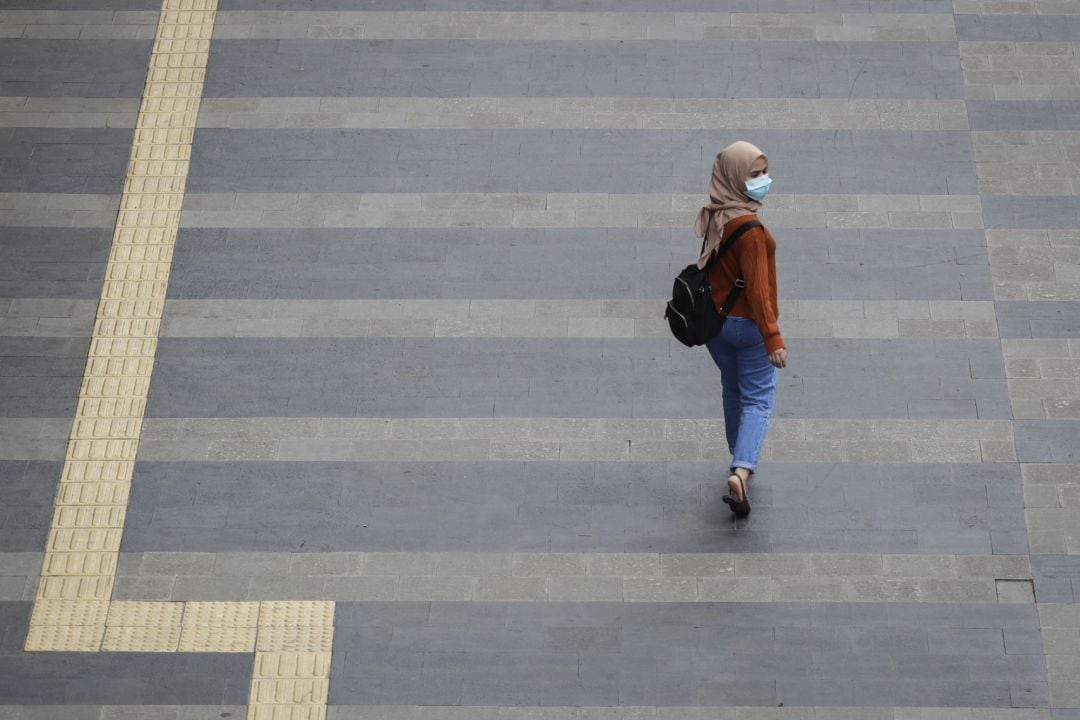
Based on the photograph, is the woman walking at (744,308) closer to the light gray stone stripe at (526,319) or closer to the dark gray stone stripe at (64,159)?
the light gray stone stripe at (526,319)

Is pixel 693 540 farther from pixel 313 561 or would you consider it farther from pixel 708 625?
pixel 313 561

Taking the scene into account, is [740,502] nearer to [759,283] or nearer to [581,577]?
[581,577]

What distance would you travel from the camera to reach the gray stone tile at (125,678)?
6957 millimetres

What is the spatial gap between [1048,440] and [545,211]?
327 centimetres

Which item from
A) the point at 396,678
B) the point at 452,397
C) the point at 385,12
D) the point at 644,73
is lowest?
the point at 396,678

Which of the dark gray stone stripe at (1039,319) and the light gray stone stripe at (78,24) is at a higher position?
the light gray stone stripe at (78,24)

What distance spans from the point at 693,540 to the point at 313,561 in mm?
2039

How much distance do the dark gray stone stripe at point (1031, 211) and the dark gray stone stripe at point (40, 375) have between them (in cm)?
559

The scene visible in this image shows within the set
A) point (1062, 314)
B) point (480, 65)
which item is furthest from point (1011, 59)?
→ point (480, 65)

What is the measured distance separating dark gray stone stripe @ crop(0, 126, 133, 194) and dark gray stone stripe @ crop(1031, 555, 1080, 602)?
19.7 ft

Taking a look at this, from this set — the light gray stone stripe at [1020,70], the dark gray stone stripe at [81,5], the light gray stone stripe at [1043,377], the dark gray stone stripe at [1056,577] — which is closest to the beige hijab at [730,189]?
the light gray stone stripe at [1043,377]

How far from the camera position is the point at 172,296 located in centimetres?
837

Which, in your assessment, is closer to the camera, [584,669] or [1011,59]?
[584,669]

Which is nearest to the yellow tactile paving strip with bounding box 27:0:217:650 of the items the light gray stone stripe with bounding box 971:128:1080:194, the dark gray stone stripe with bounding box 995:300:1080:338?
the dark gray stone stripe with bounding box 995:300:1080:338
